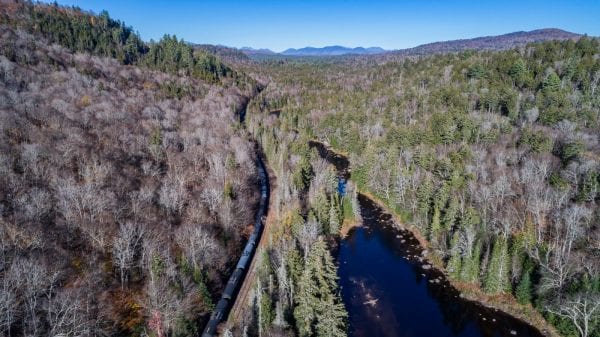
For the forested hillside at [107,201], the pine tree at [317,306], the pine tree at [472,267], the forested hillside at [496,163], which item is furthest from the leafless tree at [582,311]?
the forested hillside at [107,201]

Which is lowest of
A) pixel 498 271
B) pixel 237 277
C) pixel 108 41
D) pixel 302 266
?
pixel 237 277

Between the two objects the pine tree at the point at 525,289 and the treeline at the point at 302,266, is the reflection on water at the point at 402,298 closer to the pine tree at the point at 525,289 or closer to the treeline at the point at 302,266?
the pine tree at the point at 525,289

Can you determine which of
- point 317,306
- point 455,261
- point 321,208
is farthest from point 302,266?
point 455,261

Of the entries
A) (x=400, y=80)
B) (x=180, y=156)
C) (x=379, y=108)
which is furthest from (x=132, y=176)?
(x=400, y=80)

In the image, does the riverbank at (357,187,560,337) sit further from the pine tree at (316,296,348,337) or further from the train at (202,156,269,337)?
the train at (202,156,269,337)

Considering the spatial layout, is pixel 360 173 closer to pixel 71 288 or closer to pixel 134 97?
pixel 71 288

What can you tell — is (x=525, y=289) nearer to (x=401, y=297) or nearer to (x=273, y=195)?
(x=401, y=297)

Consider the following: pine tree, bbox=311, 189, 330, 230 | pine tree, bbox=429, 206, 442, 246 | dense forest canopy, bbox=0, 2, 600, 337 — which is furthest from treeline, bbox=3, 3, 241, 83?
pine tree, bbox=429, 206, 442, 246
